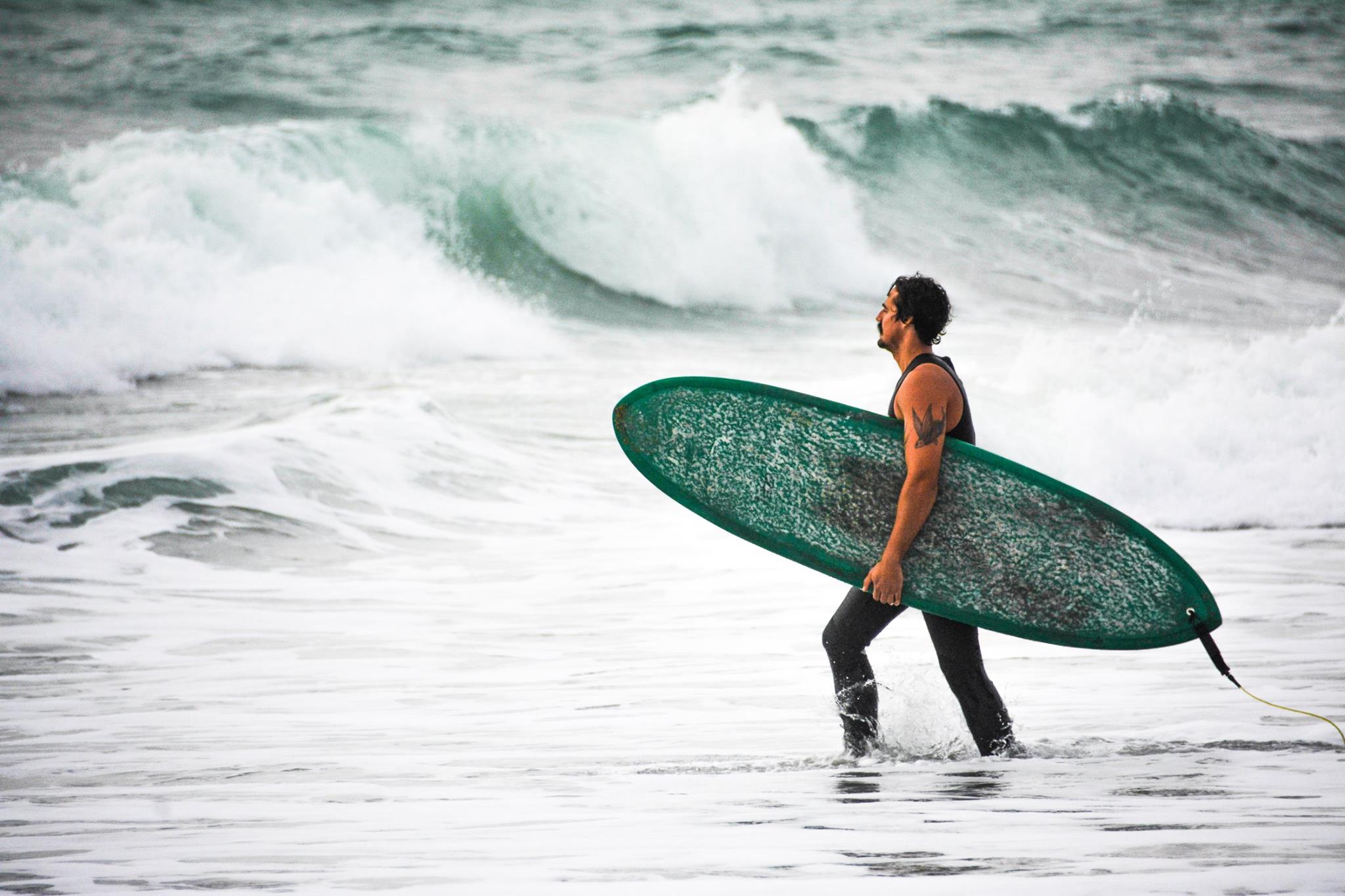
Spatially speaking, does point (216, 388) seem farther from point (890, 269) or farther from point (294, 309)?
point (890, 269)

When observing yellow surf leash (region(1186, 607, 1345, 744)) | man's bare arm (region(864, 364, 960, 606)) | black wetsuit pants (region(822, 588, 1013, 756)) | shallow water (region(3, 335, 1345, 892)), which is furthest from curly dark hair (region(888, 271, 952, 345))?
shallow water (region(3, 335, 1345, 892))

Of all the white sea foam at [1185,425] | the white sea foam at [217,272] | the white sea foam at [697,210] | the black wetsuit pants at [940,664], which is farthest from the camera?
the white sea foam at [697,210]

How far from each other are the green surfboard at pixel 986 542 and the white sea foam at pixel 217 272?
8.67m

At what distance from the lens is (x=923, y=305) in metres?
2.97

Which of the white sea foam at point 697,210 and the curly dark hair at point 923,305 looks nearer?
the curly dark hair at point 923,305

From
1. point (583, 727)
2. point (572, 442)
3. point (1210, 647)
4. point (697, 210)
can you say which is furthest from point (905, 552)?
point (697, 210)

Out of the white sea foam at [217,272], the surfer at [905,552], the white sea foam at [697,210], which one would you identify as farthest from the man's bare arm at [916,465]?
the white sea foam at [697,210]

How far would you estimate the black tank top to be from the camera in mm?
2961

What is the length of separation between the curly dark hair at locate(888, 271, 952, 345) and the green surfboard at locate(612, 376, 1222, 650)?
28 centimetres

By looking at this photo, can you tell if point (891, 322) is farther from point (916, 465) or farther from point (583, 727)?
point (583, 727)

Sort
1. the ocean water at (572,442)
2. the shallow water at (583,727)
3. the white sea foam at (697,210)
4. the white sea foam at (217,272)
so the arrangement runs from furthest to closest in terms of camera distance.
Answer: the white sea foam at (697,210) < the white sea foam at (217,272) < the ocean water at (572,442) < the shallow water at (583,727)

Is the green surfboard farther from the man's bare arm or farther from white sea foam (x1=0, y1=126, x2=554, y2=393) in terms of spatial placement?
white sea foam (x1=0, y1=126, x2=554, y2=393)

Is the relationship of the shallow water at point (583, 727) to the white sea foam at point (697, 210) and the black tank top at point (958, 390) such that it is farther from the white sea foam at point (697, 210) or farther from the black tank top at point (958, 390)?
the white sea foam at point (697, 210)

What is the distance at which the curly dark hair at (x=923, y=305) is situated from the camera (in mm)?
2977
